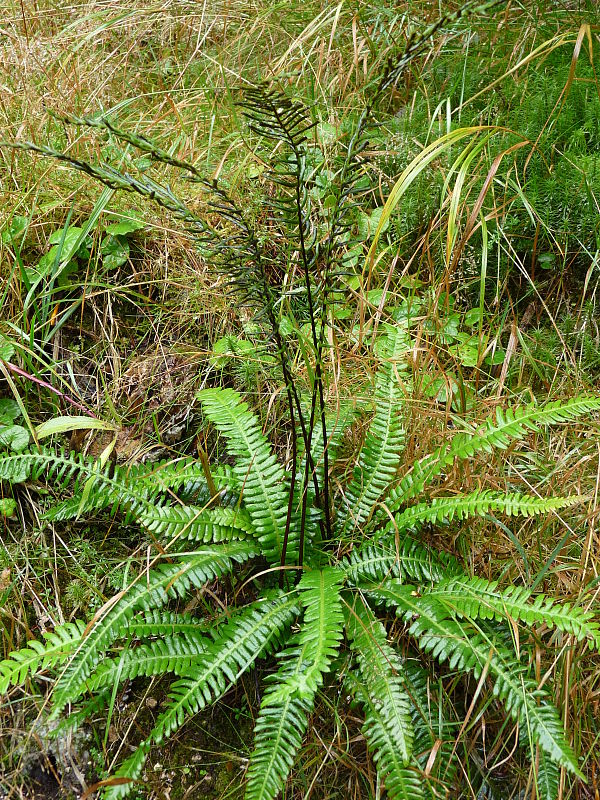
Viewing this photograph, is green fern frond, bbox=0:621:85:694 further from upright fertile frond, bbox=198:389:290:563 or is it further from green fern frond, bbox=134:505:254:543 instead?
upright fertile frond, bbox=198:389:290:563

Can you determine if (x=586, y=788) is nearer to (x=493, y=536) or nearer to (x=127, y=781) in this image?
(x=493, y=536)

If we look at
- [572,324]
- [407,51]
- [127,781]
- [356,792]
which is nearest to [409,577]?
[356,792]

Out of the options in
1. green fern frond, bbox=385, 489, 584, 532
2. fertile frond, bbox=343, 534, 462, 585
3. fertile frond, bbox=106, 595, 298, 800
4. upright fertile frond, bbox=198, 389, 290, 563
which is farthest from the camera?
upright fertile frond, bbox=198, 389, 290, 563

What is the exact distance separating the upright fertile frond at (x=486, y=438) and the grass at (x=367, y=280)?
170 mm

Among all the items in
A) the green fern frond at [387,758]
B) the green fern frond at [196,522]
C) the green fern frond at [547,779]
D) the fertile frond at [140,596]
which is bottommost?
the green fern frond at [547,779]

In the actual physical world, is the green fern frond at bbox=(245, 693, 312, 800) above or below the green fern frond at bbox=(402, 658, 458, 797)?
above

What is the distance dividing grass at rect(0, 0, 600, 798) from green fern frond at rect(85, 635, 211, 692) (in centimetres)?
30

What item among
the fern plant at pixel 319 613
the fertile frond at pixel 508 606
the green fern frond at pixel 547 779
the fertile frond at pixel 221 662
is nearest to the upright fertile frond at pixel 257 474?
the fern plant at pixel 319 613

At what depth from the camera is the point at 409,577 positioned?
234cm

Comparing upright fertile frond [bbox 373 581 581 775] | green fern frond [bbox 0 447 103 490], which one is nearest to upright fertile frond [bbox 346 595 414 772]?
upright fertile frond [bbox 373 581 581 775]

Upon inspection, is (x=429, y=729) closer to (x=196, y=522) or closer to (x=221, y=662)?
(x=221, y=662)

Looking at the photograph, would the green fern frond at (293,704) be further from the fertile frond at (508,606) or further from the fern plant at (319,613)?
the fertile frond at (508,606)

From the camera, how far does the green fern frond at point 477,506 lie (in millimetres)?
2115

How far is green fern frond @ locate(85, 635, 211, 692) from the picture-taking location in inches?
81.9
